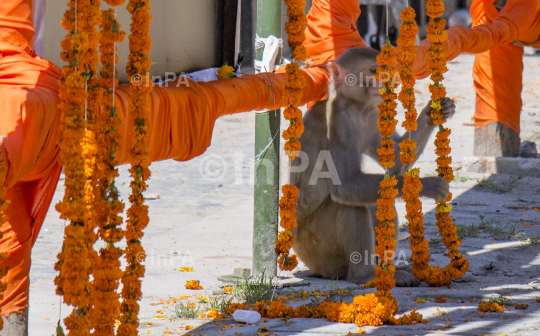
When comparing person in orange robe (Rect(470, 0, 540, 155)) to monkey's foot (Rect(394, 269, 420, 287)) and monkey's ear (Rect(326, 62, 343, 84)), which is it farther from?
monkey's foot (Rect(394, 269, 420, 287))

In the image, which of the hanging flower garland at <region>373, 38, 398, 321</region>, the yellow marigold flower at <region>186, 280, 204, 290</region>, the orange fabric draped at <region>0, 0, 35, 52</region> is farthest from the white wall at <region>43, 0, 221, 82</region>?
the yellow marigold flower at <region>186, 280, 204, 290</region>

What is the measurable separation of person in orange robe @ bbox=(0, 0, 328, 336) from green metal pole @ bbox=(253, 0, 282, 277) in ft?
3.11

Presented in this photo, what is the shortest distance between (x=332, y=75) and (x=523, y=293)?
1.92 metres

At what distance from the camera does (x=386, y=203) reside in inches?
147

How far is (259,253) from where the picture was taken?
15.1 ft

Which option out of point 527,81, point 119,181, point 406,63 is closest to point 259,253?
point 406,63

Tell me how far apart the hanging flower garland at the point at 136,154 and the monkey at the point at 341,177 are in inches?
73.0

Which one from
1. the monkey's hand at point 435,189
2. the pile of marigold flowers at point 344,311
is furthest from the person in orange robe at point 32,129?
the monkey's hand at point 435,189

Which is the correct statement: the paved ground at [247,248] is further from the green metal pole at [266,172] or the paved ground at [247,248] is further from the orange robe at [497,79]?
the orange robe at [497,79]

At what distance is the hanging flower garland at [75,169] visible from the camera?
2.54 m

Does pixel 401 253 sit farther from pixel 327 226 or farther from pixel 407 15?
pixel 407 15

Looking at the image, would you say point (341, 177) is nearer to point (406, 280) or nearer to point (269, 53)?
point (406, 280)

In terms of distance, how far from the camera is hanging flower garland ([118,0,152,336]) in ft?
9.39

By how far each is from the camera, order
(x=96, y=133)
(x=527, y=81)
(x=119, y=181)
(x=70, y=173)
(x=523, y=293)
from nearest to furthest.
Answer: (x=70, y=173) < (x=96, y=133) < (x=523, y=293) < (x=119, y=181) < (x=527, y=81)
